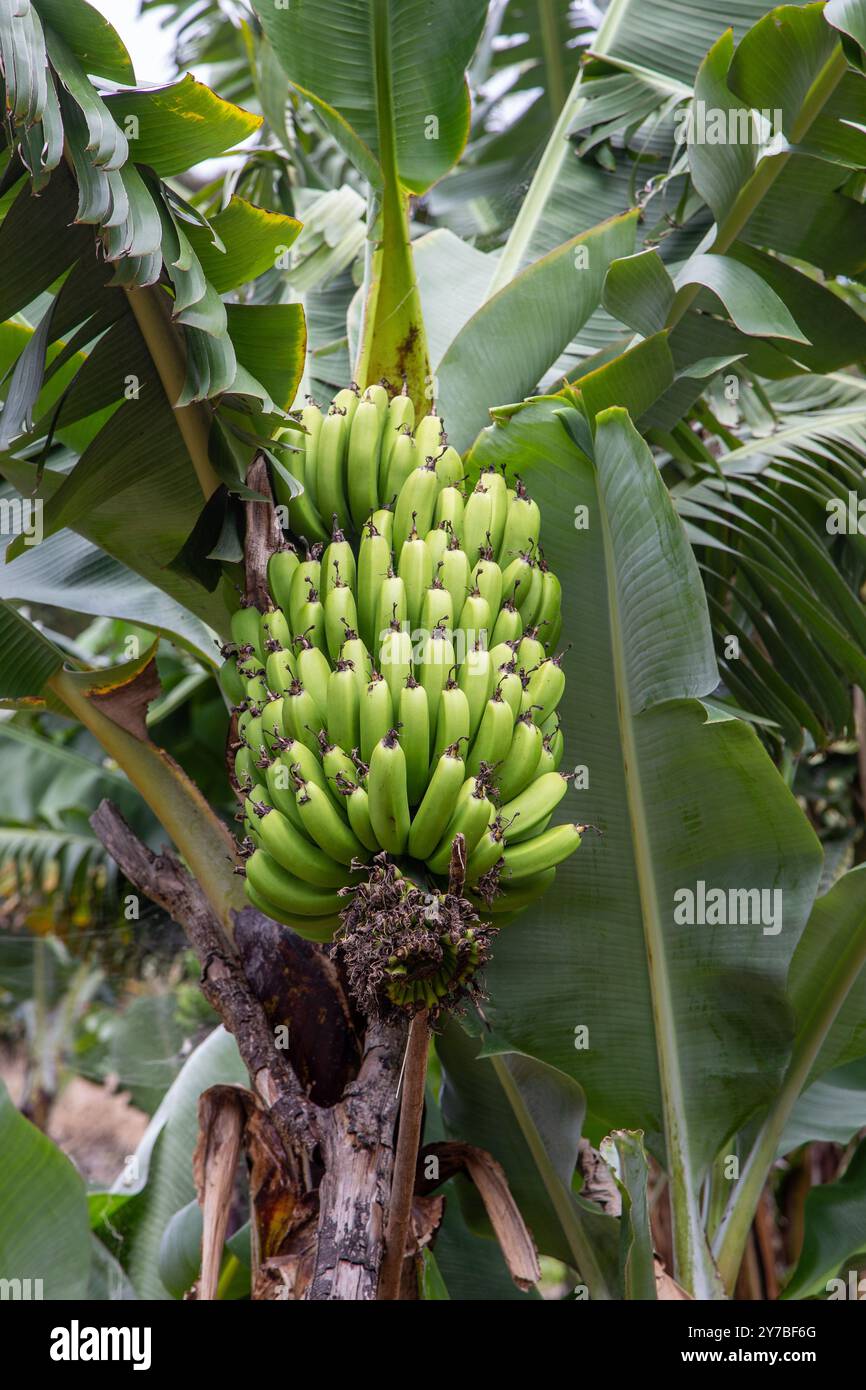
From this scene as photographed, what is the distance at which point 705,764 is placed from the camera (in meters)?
1.93

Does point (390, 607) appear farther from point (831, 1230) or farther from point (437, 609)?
point (831, 1230)

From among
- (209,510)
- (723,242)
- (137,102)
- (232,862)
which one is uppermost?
(723,242)

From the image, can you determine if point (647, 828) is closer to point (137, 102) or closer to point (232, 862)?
→ point (232, 862)

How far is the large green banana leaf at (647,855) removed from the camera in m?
1.87

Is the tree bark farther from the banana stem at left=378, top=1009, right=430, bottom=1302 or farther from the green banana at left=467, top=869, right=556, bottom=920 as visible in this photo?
the green banana at left=467, top=869, right=556, bottom=920

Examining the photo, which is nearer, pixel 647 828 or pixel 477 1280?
pixel 647 828

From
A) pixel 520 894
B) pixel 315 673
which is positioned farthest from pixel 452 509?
pixel 520 894

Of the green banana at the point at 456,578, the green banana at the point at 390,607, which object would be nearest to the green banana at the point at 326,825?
the green banana at the point at 390,607

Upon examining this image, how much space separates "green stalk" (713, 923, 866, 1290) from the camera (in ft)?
7.23

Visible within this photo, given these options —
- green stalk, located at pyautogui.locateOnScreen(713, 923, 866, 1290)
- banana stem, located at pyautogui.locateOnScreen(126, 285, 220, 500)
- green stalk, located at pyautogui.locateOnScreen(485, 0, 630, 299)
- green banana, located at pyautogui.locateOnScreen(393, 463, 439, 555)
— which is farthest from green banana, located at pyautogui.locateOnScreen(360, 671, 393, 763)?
green stalk, located at pyautogui.locateOnScreen(485, 0, 630, 299)

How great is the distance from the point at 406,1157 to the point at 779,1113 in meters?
0.94

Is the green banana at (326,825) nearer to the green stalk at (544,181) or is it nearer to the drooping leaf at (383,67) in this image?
the drooping leaf at (383,67)
